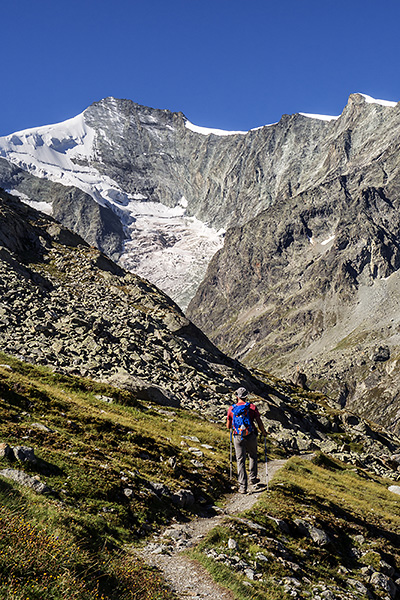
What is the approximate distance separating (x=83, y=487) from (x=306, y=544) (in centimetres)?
851

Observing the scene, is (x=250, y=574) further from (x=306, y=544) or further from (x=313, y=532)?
(x=313, y=532)

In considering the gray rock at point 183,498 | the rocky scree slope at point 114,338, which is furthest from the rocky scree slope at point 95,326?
the gray rock at point 183,498

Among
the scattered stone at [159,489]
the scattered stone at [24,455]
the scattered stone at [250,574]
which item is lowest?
the scattered stone at [250,574]

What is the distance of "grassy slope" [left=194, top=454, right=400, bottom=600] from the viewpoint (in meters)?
13.7

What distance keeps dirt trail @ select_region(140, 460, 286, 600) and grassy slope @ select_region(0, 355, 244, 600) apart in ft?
2.02

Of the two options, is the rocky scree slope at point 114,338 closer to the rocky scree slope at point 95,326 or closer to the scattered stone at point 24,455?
the rocky scree slope at point 95,326

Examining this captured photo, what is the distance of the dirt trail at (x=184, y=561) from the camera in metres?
11.5

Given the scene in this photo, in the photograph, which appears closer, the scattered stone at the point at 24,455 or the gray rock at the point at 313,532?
the scattered stone at the point at 24,455

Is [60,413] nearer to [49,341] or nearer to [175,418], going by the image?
[175,418]

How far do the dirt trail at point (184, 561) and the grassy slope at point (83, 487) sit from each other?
2.02 feet

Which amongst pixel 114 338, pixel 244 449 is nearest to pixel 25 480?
pixel 244 449

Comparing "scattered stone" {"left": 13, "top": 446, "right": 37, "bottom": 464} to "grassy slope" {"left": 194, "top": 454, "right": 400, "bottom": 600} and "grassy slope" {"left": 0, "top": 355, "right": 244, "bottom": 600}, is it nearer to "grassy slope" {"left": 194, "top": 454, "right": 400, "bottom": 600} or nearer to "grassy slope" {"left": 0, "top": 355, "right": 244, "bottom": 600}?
"grassy slope" {"left": 0, "top": 355, "right": 244, "bottom": 600}

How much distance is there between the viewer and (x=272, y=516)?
18.9 metres

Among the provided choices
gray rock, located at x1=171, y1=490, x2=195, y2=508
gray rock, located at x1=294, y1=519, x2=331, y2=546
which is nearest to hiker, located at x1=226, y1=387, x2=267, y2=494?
gray rock, located at x1=171, y1=490, x2=195, y2=508
